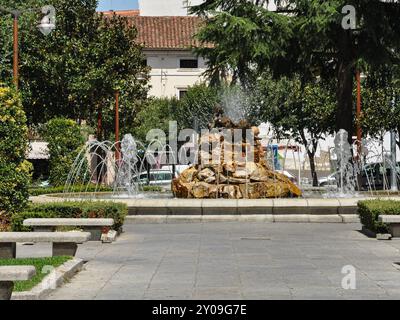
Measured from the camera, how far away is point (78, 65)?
44219mm

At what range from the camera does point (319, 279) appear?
11.2 m

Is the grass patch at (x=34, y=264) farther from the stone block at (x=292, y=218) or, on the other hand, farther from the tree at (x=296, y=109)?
the tree at (x=296, y=109)

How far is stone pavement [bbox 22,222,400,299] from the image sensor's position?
10164mm

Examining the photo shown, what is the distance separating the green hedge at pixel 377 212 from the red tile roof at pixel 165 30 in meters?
51.9

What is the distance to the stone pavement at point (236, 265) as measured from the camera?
33.3 feet

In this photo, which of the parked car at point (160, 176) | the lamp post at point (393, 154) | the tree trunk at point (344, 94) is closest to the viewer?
the tree trunk at point (344, 94)

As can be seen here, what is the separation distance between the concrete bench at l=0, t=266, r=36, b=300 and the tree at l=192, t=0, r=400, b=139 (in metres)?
18.3

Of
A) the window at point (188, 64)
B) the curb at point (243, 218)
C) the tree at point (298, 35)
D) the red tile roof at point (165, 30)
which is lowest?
the curb at point (243, 218)

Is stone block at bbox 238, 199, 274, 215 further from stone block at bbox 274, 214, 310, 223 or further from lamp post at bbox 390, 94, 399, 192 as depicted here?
lamp post at bbox 390, 94, 399, 192

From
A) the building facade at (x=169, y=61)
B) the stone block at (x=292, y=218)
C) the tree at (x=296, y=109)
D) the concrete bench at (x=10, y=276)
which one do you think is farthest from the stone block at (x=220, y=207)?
the building facade at (x=169, y=61)

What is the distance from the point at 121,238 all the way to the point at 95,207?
72 cm

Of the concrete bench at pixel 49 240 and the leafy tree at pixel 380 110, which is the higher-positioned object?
the leafy tree at pixel 380 110

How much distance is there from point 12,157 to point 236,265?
7.79 m

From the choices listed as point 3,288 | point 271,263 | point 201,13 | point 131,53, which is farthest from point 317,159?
point 3,288
